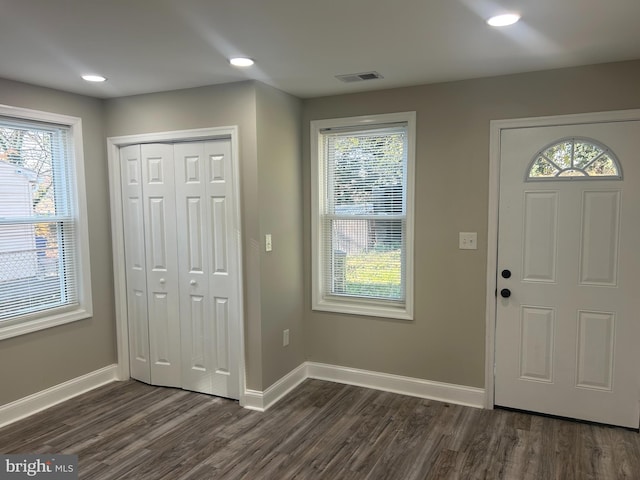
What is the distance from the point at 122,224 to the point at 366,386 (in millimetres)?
2448

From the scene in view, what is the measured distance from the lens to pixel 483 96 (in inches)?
126

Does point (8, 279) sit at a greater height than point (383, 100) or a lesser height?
lesser

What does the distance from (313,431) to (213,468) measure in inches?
28.3

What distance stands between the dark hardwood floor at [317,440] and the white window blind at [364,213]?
3.03ft

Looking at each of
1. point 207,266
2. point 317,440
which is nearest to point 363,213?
point 207,266

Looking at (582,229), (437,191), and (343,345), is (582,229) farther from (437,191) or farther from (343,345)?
(343,345)

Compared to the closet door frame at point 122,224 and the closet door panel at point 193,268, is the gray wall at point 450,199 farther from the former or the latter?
the closet door panel at point 193,268

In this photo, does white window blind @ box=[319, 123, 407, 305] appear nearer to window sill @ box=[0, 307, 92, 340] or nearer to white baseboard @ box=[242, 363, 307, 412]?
white baseboard @ box=[242, 363, 307, 412]

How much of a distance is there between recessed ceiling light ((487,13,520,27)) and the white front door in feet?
3.57

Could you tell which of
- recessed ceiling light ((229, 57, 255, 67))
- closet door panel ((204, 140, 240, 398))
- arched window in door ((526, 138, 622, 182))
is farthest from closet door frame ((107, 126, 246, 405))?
arched window in door ((526, 138, 622, 182))

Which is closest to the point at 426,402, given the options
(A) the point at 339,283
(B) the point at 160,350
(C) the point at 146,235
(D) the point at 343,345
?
(D) the point at 343,345

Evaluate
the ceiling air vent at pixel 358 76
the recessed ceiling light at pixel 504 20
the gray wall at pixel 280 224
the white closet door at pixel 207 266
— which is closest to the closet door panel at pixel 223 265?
the white closet door at pixel 207 266

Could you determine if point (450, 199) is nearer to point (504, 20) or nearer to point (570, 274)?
point (570, 274)

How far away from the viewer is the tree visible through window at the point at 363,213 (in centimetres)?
359
